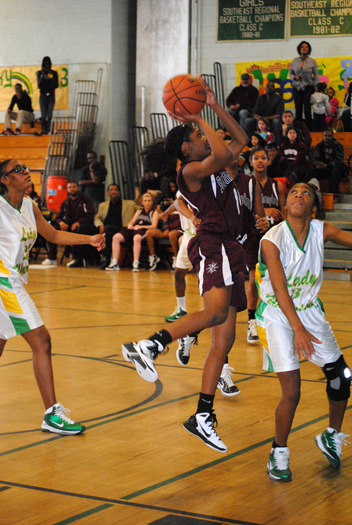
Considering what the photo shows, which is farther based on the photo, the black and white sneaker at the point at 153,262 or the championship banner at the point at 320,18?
the championship banner at the point at 320,18

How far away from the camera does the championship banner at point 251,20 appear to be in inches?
624

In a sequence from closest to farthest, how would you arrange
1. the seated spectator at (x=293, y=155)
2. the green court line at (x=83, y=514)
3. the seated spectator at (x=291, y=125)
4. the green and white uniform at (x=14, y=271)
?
the green court line at (x=83, y=514)
the green and white uniform at (x=14, y=271)
the seated spectator at (x=293, y=155)
the seated spectator at (x=291, y=125)

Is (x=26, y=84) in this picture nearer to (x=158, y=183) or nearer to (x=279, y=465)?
(x=158, y=183)

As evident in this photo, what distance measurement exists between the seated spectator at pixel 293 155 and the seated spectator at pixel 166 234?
203cm

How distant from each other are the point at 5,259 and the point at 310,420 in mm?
1932

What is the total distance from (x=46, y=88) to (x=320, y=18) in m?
6.29

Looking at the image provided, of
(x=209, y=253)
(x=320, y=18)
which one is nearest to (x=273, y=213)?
(x=209, y=253)

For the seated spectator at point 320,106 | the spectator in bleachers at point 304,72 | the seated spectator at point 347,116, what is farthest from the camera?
the seated spectator at point 347,116

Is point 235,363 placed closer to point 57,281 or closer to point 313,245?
point 313,245

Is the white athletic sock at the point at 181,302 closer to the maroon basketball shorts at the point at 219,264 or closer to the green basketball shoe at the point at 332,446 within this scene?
the maroon basketball shorts at the point at 219,264

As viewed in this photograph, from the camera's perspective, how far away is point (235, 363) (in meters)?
5.70

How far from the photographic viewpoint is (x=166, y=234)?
1264 cm

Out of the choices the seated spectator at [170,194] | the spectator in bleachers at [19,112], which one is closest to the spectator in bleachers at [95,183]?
the seated spectator at [170,194]

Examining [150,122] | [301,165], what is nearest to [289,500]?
[301,165]
